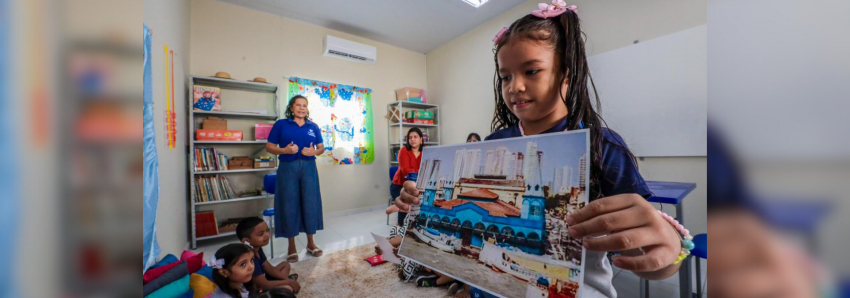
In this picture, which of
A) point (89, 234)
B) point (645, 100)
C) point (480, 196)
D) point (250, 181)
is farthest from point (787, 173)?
point (250, 181)

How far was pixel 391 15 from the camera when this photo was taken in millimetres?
4090

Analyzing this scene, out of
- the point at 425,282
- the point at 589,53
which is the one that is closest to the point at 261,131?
the point at 425,282

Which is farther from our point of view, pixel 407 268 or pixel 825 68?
pixel 407 268

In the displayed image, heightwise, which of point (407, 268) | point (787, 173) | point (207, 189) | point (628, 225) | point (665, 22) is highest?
point (665, 22)

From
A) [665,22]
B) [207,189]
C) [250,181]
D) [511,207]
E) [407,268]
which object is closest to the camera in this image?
[511,207]

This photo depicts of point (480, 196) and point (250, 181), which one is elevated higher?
point (480, 196)

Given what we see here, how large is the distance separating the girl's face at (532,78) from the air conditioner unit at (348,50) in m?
3.84

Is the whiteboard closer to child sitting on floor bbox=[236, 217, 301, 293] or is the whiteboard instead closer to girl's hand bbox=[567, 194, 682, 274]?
girl's hand bbox=[567, 194, 682, 274]

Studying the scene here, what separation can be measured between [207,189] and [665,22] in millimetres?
4290

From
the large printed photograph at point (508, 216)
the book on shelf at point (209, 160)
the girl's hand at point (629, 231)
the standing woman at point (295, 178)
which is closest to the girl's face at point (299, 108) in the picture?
the standing woman at point (295, 178)

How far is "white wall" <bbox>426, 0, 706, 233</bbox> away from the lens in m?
2.61

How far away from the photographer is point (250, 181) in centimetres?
379

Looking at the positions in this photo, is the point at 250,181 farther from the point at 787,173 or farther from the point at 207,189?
the point at 787,173

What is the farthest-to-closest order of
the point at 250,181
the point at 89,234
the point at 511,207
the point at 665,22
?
the point at 250,181, the point at 665,22, the point at 511,207, the point at 89,234
